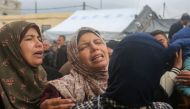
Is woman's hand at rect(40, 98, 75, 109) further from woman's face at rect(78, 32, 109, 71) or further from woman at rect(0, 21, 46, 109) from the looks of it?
woman at rect(0, 21, 46, 109)

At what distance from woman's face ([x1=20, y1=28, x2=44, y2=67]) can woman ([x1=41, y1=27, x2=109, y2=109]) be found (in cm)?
27

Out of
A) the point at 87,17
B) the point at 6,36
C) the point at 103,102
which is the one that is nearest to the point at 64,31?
the point at 87,17

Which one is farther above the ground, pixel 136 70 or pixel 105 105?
pixel 136 70

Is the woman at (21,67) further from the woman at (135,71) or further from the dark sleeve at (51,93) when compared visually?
the woman at (135,71)

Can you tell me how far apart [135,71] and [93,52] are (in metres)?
0.66

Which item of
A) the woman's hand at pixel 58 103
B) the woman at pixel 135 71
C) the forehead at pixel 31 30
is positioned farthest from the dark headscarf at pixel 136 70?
the forehead at pixel 31 30

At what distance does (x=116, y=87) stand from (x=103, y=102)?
0.49 ft

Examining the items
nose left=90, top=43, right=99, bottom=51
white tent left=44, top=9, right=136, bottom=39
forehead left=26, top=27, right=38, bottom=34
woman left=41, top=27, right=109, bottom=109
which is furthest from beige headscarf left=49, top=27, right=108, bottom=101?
white tent left=44, top=9, right=136, bottom=39

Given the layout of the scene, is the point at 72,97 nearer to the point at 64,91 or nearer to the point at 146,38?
the point at 64,91

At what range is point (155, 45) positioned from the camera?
180 cm

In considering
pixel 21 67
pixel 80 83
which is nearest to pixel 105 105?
pixel 80 83

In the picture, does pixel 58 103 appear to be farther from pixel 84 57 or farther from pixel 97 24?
pixel 97 24

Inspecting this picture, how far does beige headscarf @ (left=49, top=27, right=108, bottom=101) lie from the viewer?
2277 millimetres

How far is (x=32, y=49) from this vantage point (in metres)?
2.61
